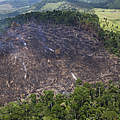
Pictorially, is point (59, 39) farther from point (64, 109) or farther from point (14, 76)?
point (64, 109)

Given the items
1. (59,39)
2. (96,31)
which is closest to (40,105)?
(59,39)

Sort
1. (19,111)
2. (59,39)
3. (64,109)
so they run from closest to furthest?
(19,111)
(64,109)
(59,39)

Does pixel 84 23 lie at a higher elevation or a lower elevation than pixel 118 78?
higher

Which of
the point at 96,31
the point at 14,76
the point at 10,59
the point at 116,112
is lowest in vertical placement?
the point at 116,112

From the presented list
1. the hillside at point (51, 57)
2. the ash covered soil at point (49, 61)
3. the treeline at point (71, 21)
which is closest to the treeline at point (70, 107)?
the ash covered soil at point (49, 61)

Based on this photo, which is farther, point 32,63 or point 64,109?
point 32,63

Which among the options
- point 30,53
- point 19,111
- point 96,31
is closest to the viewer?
point 19,111

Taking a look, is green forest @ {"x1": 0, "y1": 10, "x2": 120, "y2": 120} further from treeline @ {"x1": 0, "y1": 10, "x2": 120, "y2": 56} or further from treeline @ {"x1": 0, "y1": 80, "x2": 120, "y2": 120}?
treeline @ {"x1": 0, "y1": 10, "x2": 120, "y2": 56}
